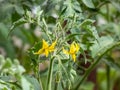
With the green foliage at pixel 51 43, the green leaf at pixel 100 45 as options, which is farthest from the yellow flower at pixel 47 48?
the green leaf at pixel 100 45

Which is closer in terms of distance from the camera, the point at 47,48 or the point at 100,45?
the point at 47,48

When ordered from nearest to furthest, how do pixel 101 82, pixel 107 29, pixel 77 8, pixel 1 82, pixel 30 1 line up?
pixel 1 82
pixel 77 8
pixel 30 1
pixel 107 29
pixel 101 82

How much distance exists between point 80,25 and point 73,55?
72 millimetres

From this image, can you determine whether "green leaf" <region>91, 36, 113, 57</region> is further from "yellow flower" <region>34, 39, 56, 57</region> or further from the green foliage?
"yellow flower" <region>34, 39, 56, 57</region>

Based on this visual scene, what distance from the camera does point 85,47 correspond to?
981 millimetres

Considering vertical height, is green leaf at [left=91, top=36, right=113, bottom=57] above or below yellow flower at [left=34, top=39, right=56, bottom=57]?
below

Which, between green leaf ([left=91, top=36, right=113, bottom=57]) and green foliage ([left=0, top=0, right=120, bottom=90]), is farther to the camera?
green leaf ([left=91, top=36, right=113, bottom=57])

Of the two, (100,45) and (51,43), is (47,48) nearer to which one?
(51,43)

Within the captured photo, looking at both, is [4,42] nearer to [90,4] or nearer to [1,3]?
[1,3]

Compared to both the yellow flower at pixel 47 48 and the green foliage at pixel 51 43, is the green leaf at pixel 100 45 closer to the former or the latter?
the green foliage at pixel 51 43

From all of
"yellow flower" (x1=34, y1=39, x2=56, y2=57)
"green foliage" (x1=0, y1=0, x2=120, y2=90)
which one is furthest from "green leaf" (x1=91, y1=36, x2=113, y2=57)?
"yellow flower" (x1=34, y1=39, x2=56, y2=57)

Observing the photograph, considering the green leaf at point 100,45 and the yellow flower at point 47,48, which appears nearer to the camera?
the yellow flower at point 47,48

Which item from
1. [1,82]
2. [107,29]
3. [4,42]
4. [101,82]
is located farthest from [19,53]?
[1,82]

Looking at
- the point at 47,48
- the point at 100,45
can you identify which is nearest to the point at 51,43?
the point at 47,48
